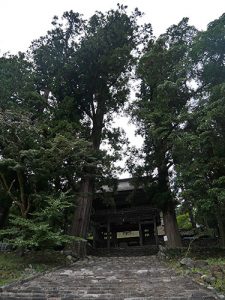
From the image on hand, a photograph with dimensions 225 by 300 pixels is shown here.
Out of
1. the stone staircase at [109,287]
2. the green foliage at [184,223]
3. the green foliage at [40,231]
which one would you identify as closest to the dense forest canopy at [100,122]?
the green foliage at [40,231]

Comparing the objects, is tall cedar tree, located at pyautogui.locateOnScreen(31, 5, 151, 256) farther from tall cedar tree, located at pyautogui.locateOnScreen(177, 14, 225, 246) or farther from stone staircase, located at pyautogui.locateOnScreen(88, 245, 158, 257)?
tall cedar tree, located at pyautogui.locateOnScreen(177, 14, 225, 246)

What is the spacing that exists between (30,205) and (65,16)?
14462 millimetres

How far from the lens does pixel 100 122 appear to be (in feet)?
71.1

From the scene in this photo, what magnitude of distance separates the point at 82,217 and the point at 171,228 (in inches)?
214

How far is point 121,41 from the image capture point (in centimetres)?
2097

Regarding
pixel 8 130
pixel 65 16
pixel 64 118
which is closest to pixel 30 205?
pixel 8 130

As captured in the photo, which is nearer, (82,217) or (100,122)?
(82,217)

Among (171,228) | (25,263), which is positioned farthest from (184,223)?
(25,263)

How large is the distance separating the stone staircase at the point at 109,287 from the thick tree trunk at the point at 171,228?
22.0 ft

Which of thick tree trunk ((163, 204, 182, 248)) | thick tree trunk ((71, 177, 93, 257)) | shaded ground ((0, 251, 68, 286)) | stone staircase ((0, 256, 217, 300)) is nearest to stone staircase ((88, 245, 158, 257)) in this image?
thick tree trunk ((163, 204, 182, 248))

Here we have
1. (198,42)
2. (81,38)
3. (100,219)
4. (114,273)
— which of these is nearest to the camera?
(114,273)

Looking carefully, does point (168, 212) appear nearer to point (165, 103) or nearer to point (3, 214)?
point (165, 103)

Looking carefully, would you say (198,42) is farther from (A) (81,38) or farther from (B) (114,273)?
(B) (114,273)

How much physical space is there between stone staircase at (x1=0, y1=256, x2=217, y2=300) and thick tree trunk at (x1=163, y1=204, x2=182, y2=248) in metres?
6.72
